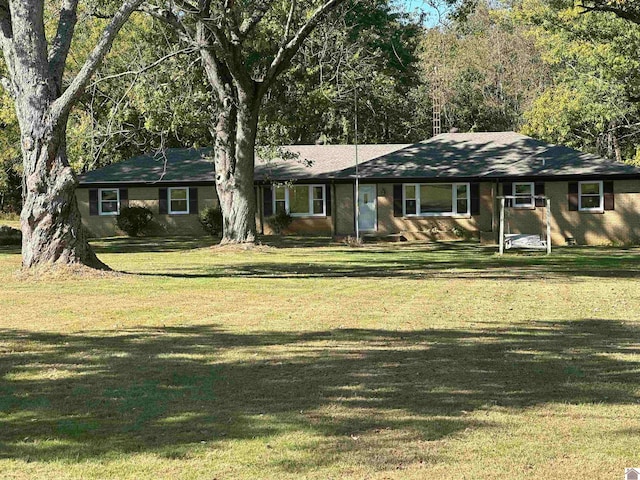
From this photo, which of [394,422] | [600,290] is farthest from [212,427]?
[600,290]

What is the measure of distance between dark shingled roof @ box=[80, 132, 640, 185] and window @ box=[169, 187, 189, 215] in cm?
75

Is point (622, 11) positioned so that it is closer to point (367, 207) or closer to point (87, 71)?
point (87, 71)

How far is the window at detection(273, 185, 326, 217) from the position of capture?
132 feet

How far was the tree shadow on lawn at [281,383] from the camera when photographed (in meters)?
6.61

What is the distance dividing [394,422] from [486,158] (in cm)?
3070

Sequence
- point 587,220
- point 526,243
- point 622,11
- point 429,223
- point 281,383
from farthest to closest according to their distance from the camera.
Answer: point 429,223, point 587,220, point 526,243, point 622,11, point 281,383

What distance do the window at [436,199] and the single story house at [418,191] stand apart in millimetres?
38

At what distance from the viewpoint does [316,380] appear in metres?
8.49

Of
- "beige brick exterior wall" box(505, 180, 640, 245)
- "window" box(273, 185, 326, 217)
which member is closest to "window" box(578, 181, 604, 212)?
"beige brick exterior wall" box(505, 180, 640, 245)

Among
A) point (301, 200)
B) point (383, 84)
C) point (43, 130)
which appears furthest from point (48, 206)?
point (301, 200)

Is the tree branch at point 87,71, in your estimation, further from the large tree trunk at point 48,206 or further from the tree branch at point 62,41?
the tree branch at point 62,41

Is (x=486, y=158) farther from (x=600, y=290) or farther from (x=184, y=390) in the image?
(x=184, y=390)

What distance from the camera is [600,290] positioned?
1705cm

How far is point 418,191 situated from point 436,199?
79 cm
